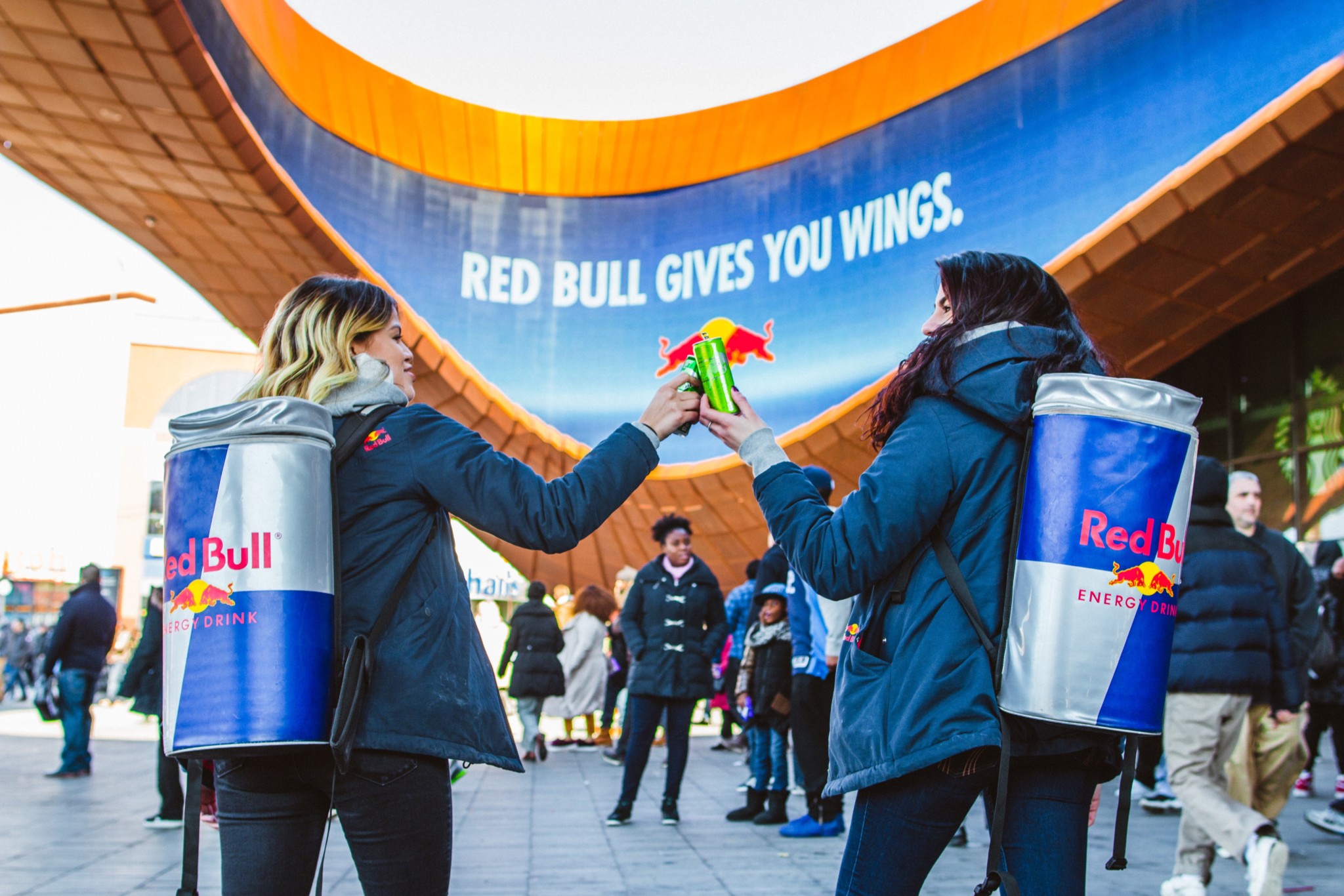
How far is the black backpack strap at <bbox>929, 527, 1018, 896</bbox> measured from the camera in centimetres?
186

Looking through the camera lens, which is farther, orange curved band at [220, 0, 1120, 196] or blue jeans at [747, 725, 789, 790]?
orange curved band at [220, 0, 1120, 196]

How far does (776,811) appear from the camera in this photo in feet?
21.6

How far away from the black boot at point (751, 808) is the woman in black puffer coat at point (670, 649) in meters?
0.36

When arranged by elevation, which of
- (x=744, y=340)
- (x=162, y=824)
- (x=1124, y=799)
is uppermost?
(x=744, y=340)

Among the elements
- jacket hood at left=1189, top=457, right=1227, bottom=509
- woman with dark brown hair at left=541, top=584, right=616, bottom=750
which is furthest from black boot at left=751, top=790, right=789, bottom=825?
woman with dark brown hair at left=541, top=584, right=616, bottom=750

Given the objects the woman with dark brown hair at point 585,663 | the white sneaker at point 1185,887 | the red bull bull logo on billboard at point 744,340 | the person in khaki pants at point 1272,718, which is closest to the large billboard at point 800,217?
the red bull bull logo on billboard at point 744,340

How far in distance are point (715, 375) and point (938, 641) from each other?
2.50ft

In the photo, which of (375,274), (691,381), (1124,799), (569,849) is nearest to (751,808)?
(569,849)

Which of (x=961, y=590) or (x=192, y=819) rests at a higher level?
(x=961, y=590)

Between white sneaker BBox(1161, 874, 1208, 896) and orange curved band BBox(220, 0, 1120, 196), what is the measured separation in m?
11.5

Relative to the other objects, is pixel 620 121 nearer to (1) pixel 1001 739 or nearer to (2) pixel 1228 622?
(2) pixel 1228 622

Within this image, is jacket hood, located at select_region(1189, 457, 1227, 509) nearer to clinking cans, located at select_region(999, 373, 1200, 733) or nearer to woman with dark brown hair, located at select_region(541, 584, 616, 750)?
clinking cans, located at select_region(999, 373, 1200, 733)

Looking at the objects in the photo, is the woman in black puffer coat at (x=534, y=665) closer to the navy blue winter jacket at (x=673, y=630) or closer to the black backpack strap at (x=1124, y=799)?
the navy blue winter jacket at (x=673, y=630)

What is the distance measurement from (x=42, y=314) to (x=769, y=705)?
34.9 meters
